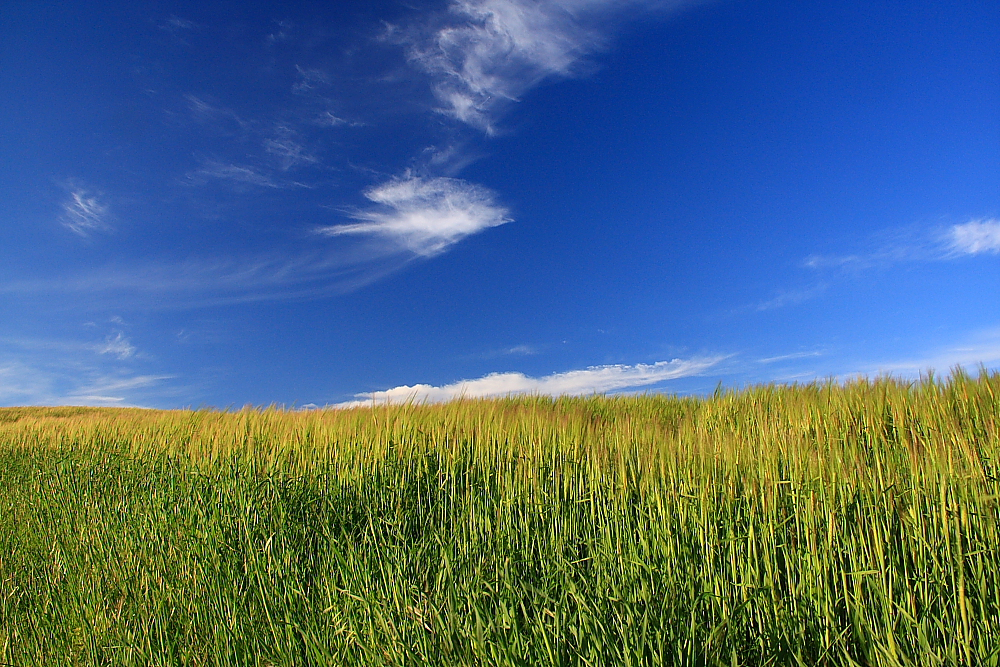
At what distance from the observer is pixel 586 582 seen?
98.3 inches

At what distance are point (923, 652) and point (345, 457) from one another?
128 inches

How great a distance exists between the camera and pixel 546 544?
9.55ft

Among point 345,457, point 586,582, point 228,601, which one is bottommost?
point 228,601

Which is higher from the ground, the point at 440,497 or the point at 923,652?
the point at 440,497

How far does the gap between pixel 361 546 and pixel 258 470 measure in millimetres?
1259

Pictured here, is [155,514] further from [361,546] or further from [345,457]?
[361,546]

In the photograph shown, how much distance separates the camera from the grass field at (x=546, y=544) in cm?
226

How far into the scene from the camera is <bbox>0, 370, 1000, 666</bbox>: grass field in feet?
7.41

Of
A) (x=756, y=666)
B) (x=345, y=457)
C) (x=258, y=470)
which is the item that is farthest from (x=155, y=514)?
(x=756, y=666)

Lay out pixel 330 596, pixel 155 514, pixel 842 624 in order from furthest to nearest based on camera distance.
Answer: pixel 155 514 → pixel 330 596 → pixel 842 624

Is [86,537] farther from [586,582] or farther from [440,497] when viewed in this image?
[586,582]

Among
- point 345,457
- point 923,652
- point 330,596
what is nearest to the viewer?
point 923,652

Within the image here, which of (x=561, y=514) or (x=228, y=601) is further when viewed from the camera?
(x=228, y=601)

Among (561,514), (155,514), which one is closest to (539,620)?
(561,514)
